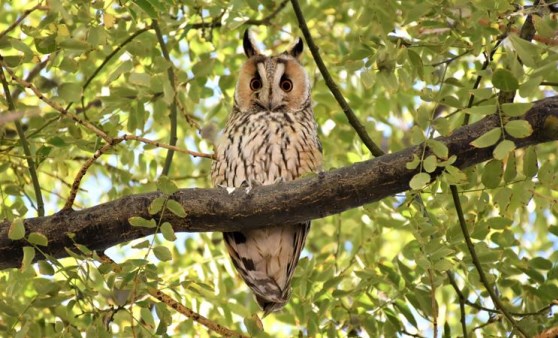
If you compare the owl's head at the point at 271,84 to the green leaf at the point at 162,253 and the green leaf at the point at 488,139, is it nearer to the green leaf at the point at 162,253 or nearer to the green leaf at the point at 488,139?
the green leaf at the point at 162,253

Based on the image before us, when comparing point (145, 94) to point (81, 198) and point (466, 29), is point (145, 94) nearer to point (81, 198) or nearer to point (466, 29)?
point (466, 29)

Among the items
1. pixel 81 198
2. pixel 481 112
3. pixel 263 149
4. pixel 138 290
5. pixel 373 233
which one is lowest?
pixel 138 290

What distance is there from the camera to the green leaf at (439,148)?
1929mm

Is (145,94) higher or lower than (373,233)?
higher

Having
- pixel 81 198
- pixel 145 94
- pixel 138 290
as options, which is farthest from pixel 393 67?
pixel 81 198

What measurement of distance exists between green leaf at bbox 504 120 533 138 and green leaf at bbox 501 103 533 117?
0.09 feet

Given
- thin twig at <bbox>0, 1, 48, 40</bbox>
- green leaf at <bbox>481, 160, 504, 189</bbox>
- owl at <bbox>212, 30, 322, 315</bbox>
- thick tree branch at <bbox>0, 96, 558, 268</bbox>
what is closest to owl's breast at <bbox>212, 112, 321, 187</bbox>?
owl at <bbox>212, 30, 322, 315</bbox>

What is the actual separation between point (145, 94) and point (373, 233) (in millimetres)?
1005

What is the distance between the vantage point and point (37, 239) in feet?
6.87

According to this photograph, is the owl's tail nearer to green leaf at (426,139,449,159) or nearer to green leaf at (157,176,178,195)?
green leaf at (157,176,178,195)

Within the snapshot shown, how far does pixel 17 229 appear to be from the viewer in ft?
6.73

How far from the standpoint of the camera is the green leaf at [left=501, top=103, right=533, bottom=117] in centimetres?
179

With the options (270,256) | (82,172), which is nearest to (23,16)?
(82,172)

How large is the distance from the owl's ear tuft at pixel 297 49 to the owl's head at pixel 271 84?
0.08 metres
